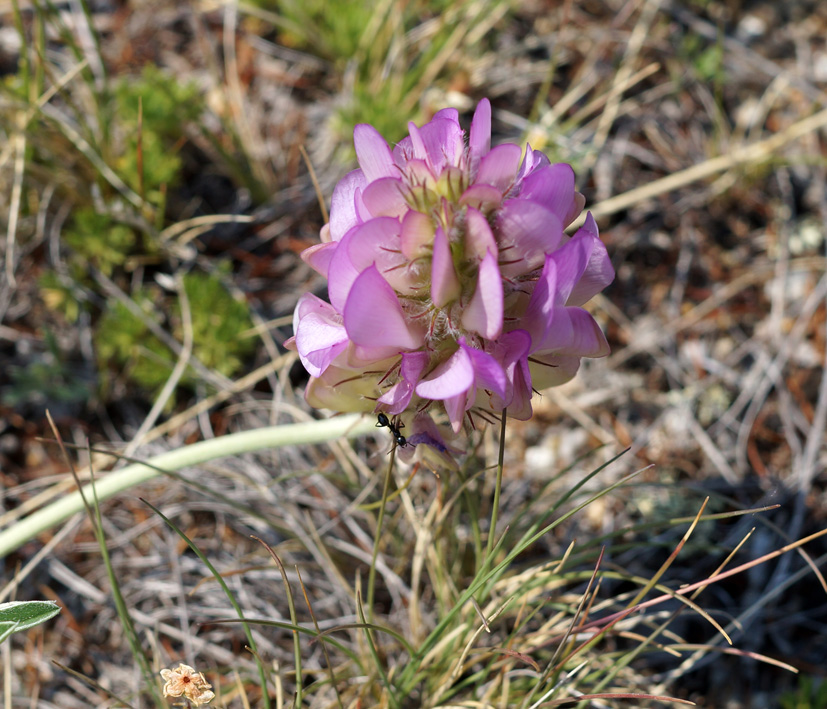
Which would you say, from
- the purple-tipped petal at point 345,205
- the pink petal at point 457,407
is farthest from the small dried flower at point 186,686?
the purple-tipped petal at point 345,205

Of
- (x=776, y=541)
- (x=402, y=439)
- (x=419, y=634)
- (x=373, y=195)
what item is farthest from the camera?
(x=776, y=541)

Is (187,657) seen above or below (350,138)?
below

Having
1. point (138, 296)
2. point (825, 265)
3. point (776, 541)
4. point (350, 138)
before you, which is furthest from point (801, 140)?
point (138, 296)

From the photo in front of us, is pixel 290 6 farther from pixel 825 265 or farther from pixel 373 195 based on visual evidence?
pixel 825 265

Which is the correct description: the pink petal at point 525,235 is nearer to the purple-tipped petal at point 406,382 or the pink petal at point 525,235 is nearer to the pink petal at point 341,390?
the purple-tipped petal at point 406,382

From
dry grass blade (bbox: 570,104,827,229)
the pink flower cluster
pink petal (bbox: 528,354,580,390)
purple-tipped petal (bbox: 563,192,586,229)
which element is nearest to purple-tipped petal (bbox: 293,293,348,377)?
the pink flower cluster

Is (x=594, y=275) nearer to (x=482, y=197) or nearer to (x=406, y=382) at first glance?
(x=482, y=197)

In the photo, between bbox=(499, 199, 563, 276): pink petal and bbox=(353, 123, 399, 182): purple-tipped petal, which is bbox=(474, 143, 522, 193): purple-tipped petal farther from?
bbox=(353, 123, 399, 182): purple-tipped petal
